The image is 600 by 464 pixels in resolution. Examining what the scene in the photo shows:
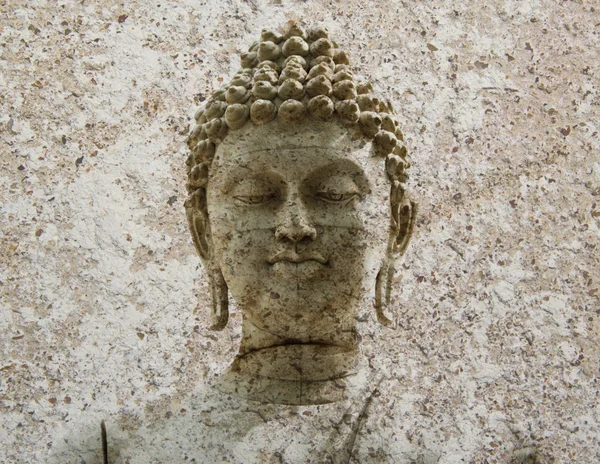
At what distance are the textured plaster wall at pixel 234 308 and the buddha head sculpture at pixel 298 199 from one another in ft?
1.73

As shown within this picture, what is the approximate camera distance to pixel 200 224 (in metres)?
2.55

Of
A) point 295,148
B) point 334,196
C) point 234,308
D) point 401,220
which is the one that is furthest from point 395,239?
point 234,308

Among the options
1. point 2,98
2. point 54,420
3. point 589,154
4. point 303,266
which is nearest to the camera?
point 303,266

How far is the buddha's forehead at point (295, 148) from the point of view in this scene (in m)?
2.34

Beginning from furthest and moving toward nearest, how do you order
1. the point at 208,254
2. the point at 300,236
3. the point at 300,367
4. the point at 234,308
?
the point at 234,308
the point at 208,254
the point at 300,367
the point at 300,236

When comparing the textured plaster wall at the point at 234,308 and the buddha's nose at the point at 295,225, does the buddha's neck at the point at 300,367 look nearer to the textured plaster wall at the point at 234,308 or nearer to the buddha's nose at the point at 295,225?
the buddha's nose at the point at 295,225

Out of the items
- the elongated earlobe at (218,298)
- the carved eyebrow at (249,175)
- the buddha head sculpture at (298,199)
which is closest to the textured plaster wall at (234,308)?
the elongated earlobe at (218,298)

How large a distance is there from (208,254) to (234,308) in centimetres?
48

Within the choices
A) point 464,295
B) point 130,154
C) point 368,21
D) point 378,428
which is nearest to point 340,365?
point 378,428

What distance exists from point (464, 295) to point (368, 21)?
886 millimetres

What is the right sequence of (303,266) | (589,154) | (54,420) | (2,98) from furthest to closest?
(589,154)
(2,98)
(54,420)
(303,266)

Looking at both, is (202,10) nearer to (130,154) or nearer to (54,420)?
(130,154)

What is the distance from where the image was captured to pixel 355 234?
2.38 meters

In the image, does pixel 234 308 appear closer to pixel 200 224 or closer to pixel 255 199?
pixel 200 224
